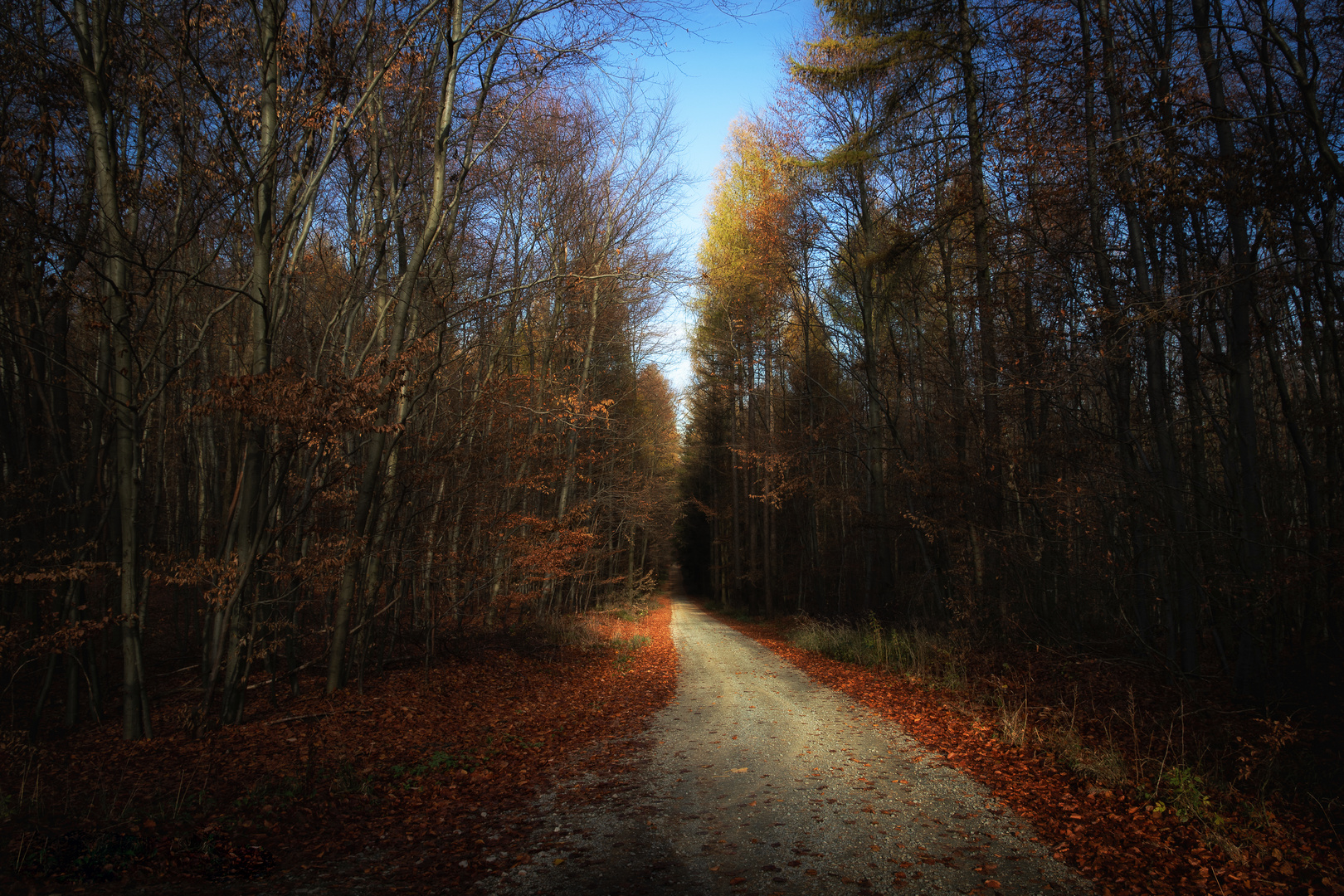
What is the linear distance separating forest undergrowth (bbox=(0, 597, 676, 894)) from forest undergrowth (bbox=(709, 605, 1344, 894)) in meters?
3.47

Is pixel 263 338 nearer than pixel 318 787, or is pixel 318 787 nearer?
pixel 318 787

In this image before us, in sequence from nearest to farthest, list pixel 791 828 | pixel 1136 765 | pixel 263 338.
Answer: pixel 791 828
pixel 1136 765
pixel 263 338

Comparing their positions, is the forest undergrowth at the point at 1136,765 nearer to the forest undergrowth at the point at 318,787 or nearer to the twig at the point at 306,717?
the forest undergrowth at the point at 318,787

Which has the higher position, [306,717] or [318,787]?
[318,787]

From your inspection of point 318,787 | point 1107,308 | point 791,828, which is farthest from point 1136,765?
point 318,787

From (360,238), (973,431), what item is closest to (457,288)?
(360,238)

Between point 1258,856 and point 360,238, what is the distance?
1165cm

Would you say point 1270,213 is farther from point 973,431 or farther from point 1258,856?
point 1258,856

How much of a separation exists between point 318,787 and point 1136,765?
6.59 metres

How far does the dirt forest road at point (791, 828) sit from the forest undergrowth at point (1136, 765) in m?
0.39

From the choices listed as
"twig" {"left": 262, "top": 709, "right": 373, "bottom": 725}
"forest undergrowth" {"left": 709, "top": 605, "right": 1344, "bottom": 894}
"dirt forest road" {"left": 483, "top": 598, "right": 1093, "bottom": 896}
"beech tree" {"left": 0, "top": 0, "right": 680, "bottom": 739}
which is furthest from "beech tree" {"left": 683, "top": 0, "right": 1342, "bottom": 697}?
"twig" {"left": 262, "top": 709, "right": 373, "bottom": 725}

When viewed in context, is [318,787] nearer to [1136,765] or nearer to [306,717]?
[306,717]

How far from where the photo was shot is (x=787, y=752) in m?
6.54

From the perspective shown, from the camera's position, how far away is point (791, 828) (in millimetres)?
4602
